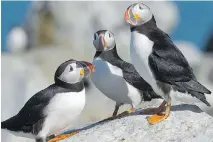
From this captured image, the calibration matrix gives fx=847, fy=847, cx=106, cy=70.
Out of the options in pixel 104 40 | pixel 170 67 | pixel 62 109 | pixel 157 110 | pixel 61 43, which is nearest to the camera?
pixel 62 109

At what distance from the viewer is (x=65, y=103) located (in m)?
8.07

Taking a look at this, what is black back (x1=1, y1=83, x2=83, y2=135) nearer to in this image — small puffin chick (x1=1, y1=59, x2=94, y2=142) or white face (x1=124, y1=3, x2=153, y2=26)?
small puffin chick (x1=1, y1=59, x2=94, y2=142)

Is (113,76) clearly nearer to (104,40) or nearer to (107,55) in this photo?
(107,55)

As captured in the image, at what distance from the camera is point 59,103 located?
26.5 ft

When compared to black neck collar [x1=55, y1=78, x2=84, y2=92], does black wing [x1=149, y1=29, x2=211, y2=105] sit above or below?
above

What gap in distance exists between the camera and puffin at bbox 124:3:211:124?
27.0 ft

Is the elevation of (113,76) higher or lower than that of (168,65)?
lower

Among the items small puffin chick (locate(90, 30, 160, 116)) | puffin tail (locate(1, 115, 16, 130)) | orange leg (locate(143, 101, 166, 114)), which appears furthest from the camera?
small puffin chick (locate(90, 30, 160, 116))

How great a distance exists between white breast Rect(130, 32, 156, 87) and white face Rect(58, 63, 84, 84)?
1.84 ft

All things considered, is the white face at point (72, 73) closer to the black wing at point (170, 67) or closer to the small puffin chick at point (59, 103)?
the small puffin chick at point (59, 103)

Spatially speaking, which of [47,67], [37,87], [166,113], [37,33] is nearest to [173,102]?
[166,113]

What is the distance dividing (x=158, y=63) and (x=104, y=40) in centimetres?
77

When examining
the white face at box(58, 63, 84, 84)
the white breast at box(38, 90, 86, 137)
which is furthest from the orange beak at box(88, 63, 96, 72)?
the white breast at box(38, 90, 86, 137)

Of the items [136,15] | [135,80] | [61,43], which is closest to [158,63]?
[136,15]
